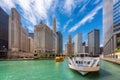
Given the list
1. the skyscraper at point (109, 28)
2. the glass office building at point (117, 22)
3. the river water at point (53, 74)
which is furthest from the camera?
the skyscraper at point (109, 28)

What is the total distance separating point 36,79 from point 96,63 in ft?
42.9

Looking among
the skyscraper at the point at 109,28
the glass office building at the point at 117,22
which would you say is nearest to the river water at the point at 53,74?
the glass office building at the point at 117,22

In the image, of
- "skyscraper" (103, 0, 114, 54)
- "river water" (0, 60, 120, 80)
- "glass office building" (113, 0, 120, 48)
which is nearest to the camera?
"river water" (0, 60, 120, 80)

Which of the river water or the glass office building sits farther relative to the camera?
the glass office building

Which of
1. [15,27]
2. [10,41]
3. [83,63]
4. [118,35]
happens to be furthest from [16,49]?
[83,63]

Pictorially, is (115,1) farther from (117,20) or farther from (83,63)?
(83,63)

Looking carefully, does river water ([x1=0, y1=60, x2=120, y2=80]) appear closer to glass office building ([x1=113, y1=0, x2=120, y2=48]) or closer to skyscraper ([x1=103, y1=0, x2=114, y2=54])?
glass office building ([x1=113, y1=0, x2=120, y2=48])

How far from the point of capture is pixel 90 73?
1314 inches

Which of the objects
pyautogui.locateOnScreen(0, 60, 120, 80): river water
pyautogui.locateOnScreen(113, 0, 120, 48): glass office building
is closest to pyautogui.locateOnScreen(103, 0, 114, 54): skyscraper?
pyautogui.locateOnScreen(113, 0, 120, 48): glass office building

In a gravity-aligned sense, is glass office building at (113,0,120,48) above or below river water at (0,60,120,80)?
above

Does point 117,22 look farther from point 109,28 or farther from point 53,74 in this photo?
point 53,74

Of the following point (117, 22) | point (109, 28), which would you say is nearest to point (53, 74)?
point (117, 22)

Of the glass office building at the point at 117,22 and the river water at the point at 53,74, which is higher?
the glass office building at the point at 117,22

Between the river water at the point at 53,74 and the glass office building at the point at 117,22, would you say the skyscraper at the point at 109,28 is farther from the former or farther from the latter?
the river water at the point at 53,74
